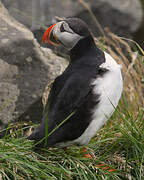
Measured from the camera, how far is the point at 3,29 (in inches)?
122

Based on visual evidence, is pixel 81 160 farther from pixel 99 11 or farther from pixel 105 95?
pixel 99 11

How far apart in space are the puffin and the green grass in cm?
11

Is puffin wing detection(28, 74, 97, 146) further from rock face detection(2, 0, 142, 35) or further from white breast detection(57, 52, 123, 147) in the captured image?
rock face detection(2, 0, 142, 35)

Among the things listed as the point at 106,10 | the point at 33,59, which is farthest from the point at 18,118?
the point at 106,10

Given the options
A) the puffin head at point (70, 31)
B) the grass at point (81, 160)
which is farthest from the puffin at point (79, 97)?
the grass at point (81, 160)

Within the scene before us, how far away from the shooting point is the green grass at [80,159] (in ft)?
7.13

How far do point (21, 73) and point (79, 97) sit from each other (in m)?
0.90

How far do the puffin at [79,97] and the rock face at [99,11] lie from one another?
3159 mm

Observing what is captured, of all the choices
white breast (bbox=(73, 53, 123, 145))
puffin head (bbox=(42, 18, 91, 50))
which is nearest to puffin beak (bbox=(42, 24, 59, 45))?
puffin head (bbox=(42, 18, 91, 50))

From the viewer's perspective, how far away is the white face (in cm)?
232

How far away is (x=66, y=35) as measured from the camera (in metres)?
2.33

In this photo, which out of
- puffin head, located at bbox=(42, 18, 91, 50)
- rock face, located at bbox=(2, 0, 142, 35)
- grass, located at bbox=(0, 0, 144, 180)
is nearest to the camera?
grass, located at bbox=(0, 0, 144, 180)

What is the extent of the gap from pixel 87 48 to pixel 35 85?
83cm

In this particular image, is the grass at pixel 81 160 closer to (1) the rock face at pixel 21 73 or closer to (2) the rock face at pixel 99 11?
(1) the rock face at pixel 21 73
